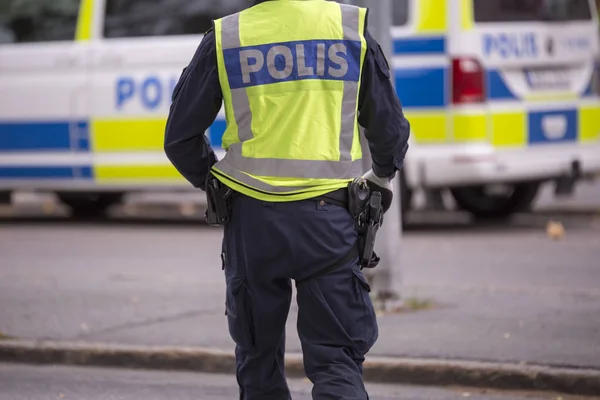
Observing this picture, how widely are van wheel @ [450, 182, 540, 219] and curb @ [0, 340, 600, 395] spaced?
5838 millimetres

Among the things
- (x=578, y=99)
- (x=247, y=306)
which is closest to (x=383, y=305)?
(x=247, y=306)

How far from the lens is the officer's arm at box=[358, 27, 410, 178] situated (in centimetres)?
404

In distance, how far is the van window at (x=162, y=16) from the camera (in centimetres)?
1092

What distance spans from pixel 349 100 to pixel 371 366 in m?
2.14

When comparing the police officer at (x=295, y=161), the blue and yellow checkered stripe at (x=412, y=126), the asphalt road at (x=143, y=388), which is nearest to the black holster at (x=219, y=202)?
the police officer at (x=295, y=161)

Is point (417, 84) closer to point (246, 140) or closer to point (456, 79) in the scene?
point (456, 79)

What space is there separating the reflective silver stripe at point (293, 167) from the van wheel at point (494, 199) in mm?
7692

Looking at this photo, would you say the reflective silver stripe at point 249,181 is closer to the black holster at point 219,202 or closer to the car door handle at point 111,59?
the black holster at point 219,202

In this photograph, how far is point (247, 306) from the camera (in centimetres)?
403

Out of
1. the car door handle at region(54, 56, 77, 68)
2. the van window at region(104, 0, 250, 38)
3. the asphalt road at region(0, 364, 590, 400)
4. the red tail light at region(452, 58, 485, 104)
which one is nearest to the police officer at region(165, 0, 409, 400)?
the asphalt road at region(0, 364, 590, 400)

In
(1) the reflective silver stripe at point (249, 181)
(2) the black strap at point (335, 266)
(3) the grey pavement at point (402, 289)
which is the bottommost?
(3) the grey pavement at point (402, 289)

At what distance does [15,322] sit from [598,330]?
2.96 metres

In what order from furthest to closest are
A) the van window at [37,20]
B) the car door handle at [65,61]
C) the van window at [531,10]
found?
the van window at [37,20] → the car door handle at [65,61] → the van window at [531,10]

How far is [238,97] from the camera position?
4012 millimetres
